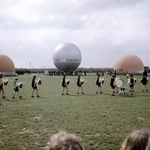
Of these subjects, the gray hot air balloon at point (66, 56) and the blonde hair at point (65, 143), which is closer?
the blonde hair at point (65, 143)

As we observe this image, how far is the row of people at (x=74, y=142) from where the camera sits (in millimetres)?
1148

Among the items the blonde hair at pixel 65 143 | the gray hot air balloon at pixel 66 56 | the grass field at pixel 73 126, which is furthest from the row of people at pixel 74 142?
the gray hot air balloon at pixel 66 56

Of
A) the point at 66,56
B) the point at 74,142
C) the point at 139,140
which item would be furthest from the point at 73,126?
the point at 66,56

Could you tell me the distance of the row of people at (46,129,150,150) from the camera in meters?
1.15

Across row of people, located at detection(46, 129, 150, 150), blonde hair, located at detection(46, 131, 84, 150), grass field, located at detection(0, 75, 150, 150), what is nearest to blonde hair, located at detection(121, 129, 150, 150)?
row of people, located at detection(46, 129, 150, 150)

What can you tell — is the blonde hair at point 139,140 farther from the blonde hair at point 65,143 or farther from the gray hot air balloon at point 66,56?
the gray hot air balloon at point 66,56

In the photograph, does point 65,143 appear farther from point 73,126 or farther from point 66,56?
point 66,56

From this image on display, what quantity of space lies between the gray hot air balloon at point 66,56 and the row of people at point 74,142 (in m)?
43.0

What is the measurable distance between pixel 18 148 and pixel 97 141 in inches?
79.0

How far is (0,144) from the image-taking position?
3850mm

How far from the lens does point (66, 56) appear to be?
4397cm

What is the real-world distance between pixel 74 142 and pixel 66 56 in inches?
1704

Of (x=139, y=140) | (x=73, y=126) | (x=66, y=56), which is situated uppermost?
(x=66, y=56)

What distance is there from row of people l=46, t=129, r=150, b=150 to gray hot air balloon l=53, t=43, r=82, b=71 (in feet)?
141
